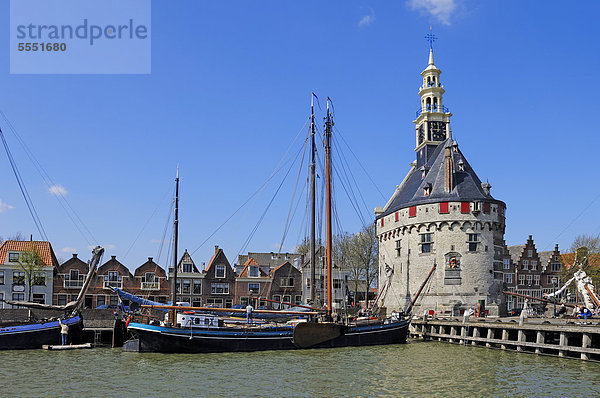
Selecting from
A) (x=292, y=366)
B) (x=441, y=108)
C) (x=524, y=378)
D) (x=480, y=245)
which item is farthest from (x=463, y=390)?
(x=441, y=108)

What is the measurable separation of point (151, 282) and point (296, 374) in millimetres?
39013

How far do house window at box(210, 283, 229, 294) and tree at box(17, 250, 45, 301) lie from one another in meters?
17.6

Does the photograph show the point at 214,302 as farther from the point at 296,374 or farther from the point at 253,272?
the point at 296,374

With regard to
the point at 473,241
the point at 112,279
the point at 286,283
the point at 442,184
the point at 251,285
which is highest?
the point at 442,184

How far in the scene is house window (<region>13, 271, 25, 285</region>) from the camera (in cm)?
5646

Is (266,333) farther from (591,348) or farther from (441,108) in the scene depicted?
(441,108)

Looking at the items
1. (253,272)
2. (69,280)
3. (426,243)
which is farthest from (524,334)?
(69,280)

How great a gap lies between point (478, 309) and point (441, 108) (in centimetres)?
2541

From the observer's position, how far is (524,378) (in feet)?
80.1

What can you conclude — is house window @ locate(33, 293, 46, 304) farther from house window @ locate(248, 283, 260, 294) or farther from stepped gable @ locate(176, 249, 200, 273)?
house window @ locate(248, 283, 260, 294)

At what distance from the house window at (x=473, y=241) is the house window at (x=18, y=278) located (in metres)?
43.8

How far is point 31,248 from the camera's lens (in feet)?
190

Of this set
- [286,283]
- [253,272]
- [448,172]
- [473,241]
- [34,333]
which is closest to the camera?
[34,333]

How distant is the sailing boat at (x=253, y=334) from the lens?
3231 cm
